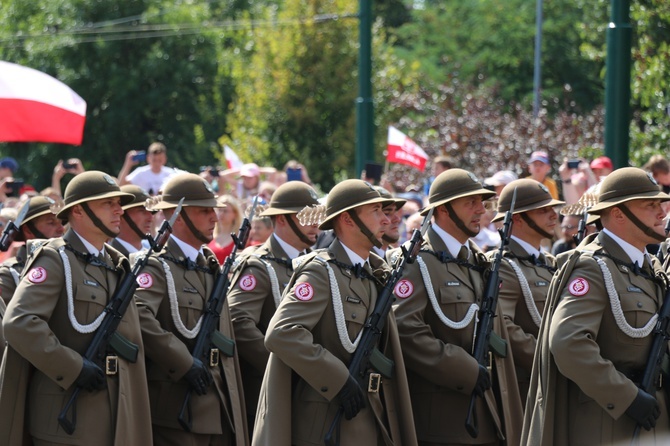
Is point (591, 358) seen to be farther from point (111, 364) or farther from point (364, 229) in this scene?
point (111, 364)

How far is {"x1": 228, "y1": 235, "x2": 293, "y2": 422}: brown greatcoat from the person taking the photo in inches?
359

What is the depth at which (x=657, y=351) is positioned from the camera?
699 cm

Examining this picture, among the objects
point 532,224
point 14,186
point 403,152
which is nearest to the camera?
point 532,224

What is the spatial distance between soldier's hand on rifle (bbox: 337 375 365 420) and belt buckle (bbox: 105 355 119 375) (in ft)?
4.64

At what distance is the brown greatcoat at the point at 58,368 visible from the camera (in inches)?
301

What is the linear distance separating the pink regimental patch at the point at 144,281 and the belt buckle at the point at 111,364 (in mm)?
797

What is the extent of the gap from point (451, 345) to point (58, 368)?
2.27m

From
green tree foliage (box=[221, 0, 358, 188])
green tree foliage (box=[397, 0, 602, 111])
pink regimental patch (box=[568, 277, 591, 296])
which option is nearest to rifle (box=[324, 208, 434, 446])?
pink regimental patch (box=[568, 277, 591, 296])

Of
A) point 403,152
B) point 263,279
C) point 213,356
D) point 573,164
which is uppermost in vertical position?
point 263,279

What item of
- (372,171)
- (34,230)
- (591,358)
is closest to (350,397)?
(591,358)

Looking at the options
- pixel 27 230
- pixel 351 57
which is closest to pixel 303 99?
pixel 351 57

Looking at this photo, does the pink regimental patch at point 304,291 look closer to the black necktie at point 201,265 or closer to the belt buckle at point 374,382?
the belt buckle at point 374,382

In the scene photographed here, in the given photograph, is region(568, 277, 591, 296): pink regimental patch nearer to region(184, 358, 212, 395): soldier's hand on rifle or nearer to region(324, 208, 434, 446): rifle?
region(324, 208, 434, 446): rifle

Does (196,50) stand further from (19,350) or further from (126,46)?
(19,350)
